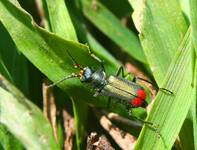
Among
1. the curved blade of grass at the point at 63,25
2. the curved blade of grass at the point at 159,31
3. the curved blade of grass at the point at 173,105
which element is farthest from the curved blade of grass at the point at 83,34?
the curved blade of grass at the point at 173,105

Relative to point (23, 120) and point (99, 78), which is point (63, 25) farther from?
point (23, 120)

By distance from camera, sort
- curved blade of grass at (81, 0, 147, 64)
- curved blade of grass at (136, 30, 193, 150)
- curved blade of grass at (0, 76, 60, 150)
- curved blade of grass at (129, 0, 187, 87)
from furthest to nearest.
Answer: curved blade of grass at (81, 0, 147, 64) → curved blade of grass at (129, 0, 187, 87) → curved blade of grass at (136, 30, 193, 150) → curved blade of grass at (0, 76, 60, 150)

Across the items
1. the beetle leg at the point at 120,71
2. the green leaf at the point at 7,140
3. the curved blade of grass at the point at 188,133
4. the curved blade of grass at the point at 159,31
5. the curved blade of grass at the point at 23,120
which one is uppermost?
the curved blade of grass at the point at 159,31

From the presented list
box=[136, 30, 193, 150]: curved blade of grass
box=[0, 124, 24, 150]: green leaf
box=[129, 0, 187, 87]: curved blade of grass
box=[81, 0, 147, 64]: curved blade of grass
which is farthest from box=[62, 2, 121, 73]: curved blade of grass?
box=[0, 124, 24, 150]: green leaf

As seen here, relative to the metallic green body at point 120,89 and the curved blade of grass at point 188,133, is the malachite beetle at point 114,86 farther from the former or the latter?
the curved blade of grass at point 188,133

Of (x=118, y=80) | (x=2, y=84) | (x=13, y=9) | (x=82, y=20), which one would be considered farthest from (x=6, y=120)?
(x=82, y=20)

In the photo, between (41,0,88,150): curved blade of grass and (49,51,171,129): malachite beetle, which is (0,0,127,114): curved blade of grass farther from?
(41,0,88,150): curved blade of grass

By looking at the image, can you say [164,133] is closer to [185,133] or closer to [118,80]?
[185,133]
